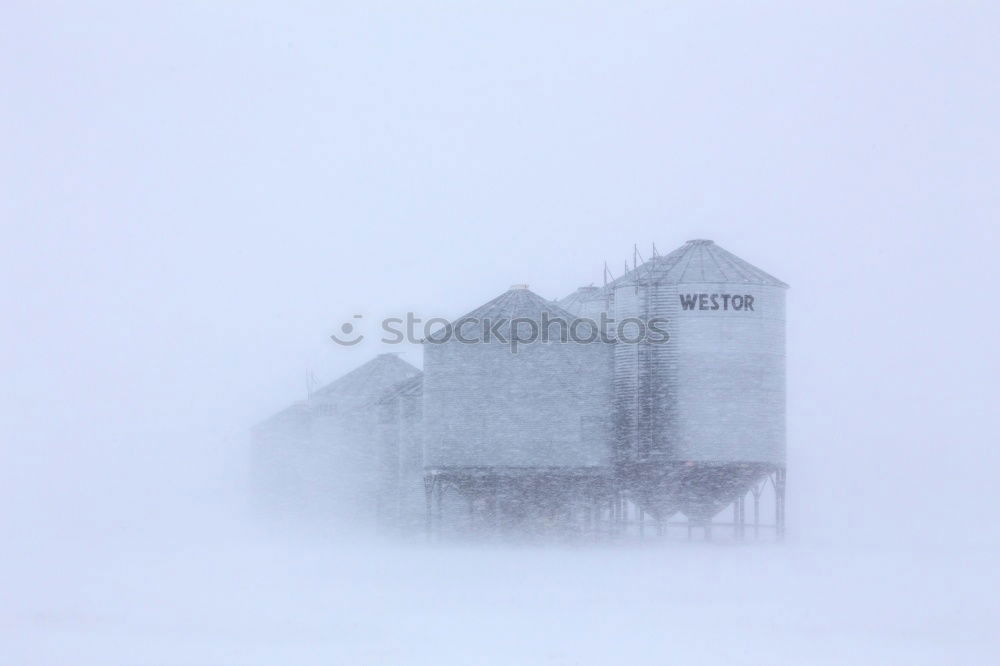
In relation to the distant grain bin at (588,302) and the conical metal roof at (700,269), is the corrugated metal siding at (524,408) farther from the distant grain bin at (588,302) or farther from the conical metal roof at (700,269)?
the conical metal roof at (700,269)

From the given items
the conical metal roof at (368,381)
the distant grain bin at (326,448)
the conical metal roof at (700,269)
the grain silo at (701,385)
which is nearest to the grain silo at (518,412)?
the grain silo at (701,385)

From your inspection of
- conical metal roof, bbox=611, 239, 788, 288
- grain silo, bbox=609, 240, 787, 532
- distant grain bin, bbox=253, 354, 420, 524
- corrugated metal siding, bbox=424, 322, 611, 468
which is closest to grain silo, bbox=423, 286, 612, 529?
corrugated metal siding, bbox=424, 322, 611, 468

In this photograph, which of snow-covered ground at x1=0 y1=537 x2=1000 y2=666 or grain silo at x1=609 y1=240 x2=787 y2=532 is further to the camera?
grain silo at x1=609 y1=240 x2=787 y2=532

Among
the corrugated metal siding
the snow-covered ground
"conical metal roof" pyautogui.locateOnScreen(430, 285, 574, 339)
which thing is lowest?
the snow-covered ground

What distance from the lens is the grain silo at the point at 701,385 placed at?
114ft

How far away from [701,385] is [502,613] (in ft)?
49.8

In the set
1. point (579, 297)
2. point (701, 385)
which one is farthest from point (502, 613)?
point (579, 297)

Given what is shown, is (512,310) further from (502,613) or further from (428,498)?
(502,613)

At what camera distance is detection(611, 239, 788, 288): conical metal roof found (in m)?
35.1

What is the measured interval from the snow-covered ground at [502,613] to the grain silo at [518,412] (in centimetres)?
523

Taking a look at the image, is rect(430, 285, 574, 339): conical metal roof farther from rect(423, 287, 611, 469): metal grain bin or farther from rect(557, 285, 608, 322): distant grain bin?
rect(557, 285, 608, 322): distant grain bin

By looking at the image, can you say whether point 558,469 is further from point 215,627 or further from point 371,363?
point 215,627

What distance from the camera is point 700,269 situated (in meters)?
35.2

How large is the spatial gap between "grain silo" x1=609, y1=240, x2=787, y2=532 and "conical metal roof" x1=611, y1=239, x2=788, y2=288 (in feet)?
0.09
